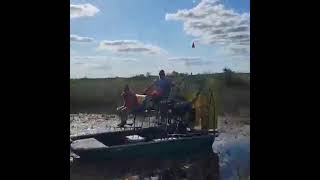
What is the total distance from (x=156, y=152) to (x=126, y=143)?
0.49 ft

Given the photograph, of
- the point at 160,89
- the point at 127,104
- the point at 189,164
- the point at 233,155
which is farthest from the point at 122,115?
the point at 233,155

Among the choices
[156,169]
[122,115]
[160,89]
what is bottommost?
[156,169]

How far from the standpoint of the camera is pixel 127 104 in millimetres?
1938

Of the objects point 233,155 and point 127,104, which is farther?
point 233,155

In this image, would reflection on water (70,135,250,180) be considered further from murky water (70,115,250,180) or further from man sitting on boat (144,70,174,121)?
man sitting on boat (144,70,174,121)

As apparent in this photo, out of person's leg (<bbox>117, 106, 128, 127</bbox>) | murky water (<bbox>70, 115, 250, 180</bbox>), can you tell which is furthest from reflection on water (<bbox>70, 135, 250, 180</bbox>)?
person's leg (<bbox>117, 106, 128, 127</bbox>)

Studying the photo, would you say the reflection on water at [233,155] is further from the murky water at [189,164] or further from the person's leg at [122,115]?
the person's leg at [122,115]

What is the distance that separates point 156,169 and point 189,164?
153mm

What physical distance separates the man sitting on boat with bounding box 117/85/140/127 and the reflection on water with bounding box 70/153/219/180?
0.20m

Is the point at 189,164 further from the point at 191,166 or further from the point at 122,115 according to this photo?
the point at 122,115
